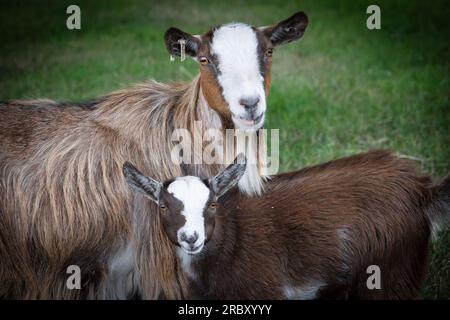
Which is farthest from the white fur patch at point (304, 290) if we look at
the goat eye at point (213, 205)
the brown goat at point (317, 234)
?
the goat eye at point (213, 205)

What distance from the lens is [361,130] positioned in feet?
28.7

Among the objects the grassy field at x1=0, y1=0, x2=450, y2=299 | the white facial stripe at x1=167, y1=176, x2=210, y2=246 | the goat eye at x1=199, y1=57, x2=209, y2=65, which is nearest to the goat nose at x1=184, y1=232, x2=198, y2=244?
the white facial stripe at x1=167, y1=176, x2=210, y2=246

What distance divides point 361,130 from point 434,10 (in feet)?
9.67

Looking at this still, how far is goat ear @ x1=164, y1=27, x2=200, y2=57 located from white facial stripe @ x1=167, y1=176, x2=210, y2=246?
930 mm

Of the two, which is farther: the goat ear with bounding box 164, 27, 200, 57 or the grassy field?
the grassy field

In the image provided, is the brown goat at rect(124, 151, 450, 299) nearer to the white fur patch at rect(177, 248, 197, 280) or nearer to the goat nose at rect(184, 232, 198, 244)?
the white fur patch at rect(177, 248, 197, 280)

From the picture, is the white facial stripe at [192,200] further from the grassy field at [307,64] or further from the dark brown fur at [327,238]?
the grassy field at [307,64]

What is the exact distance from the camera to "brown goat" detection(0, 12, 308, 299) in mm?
5832

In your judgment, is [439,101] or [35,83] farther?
[35,83]

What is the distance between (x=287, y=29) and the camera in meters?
5.98

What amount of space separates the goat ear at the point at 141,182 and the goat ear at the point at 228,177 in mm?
339

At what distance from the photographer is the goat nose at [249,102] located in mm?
5496
